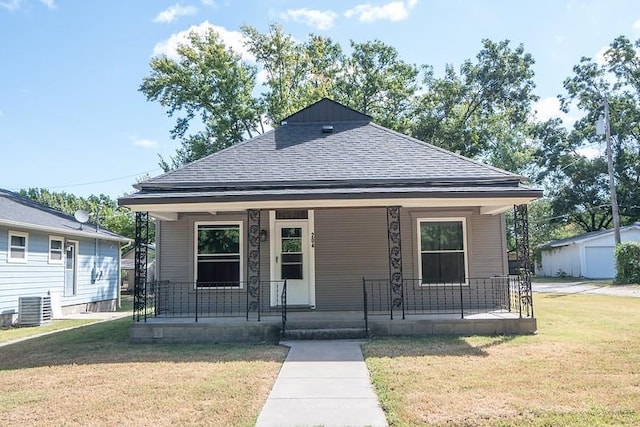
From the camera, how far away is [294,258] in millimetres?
10500

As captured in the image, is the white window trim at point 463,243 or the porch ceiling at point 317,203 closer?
the porch ceiling at point 317,203

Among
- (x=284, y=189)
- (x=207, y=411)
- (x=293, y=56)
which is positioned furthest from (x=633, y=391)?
(x=293, y=56)

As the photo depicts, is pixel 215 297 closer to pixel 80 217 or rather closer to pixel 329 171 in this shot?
pixel 329 171

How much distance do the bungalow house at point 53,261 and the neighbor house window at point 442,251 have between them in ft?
32.9

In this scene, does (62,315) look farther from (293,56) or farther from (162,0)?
(293,56)

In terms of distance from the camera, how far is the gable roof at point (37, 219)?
40.6ft

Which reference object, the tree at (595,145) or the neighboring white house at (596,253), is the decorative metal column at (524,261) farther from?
the tree at (595,145)

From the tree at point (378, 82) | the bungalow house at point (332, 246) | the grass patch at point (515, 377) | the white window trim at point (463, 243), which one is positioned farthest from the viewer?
the tree at point (378, 82)

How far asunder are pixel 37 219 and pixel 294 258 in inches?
332

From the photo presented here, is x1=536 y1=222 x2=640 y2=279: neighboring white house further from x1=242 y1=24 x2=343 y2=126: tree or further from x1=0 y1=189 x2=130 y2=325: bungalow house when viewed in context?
x1=0 y1=189 x2=130 y2=325: bungalow house

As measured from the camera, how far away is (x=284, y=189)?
376 inches

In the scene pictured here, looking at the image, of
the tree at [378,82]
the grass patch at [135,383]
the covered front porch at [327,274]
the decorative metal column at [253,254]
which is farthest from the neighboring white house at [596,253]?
the grass patch at [135,383]

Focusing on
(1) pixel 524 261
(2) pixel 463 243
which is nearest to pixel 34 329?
(2) pixel 463 243

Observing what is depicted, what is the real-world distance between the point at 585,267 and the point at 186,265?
26.5 metres
